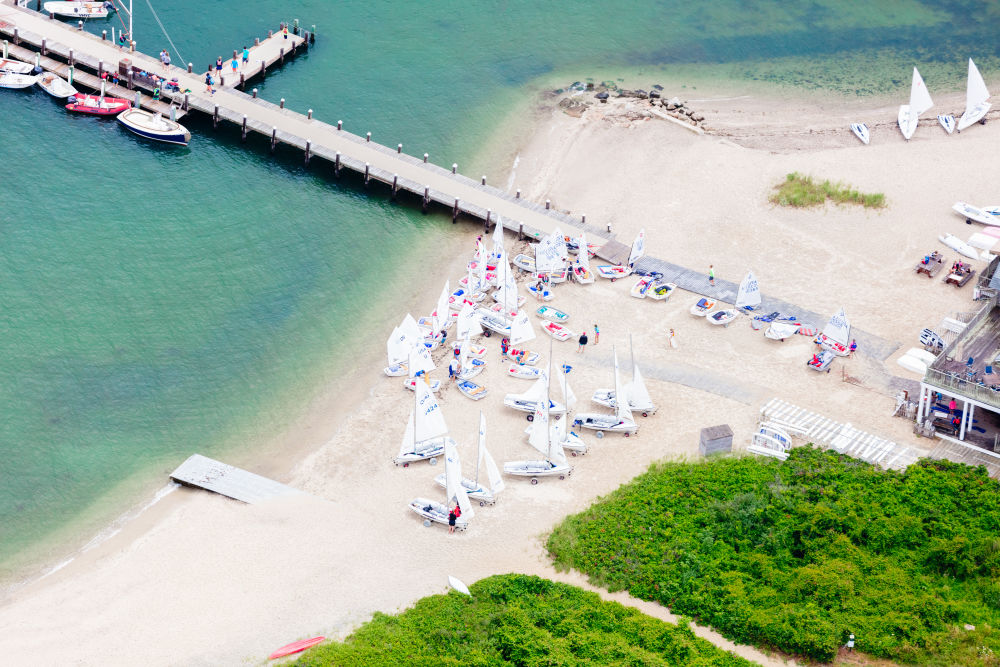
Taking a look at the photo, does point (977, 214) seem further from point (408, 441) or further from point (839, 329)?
point (408, 441)

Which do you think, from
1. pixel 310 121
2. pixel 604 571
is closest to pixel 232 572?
pixel 604 571

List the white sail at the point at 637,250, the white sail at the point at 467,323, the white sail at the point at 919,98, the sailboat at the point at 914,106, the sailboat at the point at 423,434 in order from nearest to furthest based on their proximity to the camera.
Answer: the sailboat at the point at 423,434 → the white sail at the point at 467,323 → the white sail at the point at 637,250 → the sailboat at the point at 914,106 → the white sail at the point at 919,98

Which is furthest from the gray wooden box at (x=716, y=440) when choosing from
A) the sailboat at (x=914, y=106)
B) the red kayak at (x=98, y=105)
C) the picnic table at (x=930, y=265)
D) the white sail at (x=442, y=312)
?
the red kayak at (x=98, y=105)

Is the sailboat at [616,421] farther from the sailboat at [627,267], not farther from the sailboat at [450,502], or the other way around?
the sailboat at [627,267]

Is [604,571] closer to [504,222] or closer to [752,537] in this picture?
[752,537]

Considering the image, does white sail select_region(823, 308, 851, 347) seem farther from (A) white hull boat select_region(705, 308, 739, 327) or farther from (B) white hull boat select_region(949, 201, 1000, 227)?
(B) white hull boat select_region(949, 201, 1000, 227)

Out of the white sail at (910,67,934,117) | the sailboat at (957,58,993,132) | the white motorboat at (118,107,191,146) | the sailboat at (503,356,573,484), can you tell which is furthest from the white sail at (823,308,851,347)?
the white motorboat at (118,107,191,146)

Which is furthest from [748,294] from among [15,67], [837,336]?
[15,67]
